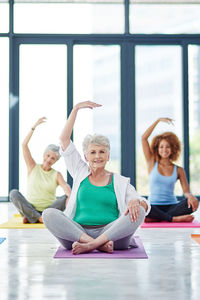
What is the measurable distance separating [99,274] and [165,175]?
2256mm

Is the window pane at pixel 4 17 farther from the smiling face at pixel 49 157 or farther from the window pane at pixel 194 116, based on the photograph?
the smiling face at pixel 49 157

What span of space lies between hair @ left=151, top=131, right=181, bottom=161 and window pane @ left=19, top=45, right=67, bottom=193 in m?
2.16

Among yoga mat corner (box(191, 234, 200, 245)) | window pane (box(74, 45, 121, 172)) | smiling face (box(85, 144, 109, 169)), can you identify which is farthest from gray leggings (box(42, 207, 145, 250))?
window pane (box(74, 45, 121, 172))

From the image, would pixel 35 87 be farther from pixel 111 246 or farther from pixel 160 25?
pixel 111 246

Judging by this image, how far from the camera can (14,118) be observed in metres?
6.25

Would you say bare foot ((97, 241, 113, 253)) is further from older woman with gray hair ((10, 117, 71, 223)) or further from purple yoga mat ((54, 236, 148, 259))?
older woman with gray hair ((10, 117, 71, 223))

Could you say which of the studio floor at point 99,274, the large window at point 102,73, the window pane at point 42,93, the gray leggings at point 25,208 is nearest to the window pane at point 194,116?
the large window at point 102,73

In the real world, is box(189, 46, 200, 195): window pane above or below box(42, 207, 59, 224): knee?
above

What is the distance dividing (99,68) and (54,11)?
903 mm

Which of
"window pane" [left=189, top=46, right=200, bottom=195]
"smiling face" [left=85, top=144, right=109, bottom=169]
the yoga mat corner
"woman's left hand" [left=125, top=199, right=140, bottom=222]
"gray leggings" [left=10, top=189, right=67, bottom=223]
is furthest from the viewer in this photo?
"window pane" [left=189, top=46, right=200, bottom=195]

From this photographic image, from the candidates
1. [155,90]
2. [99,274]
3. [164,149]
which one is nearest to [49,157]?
[164,149]

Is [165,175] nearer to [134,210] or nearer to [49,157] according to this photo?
[49,157]

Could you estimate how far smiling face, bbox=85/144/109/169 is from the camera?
2564mm

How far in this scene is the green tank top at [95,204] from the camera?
102 inches
